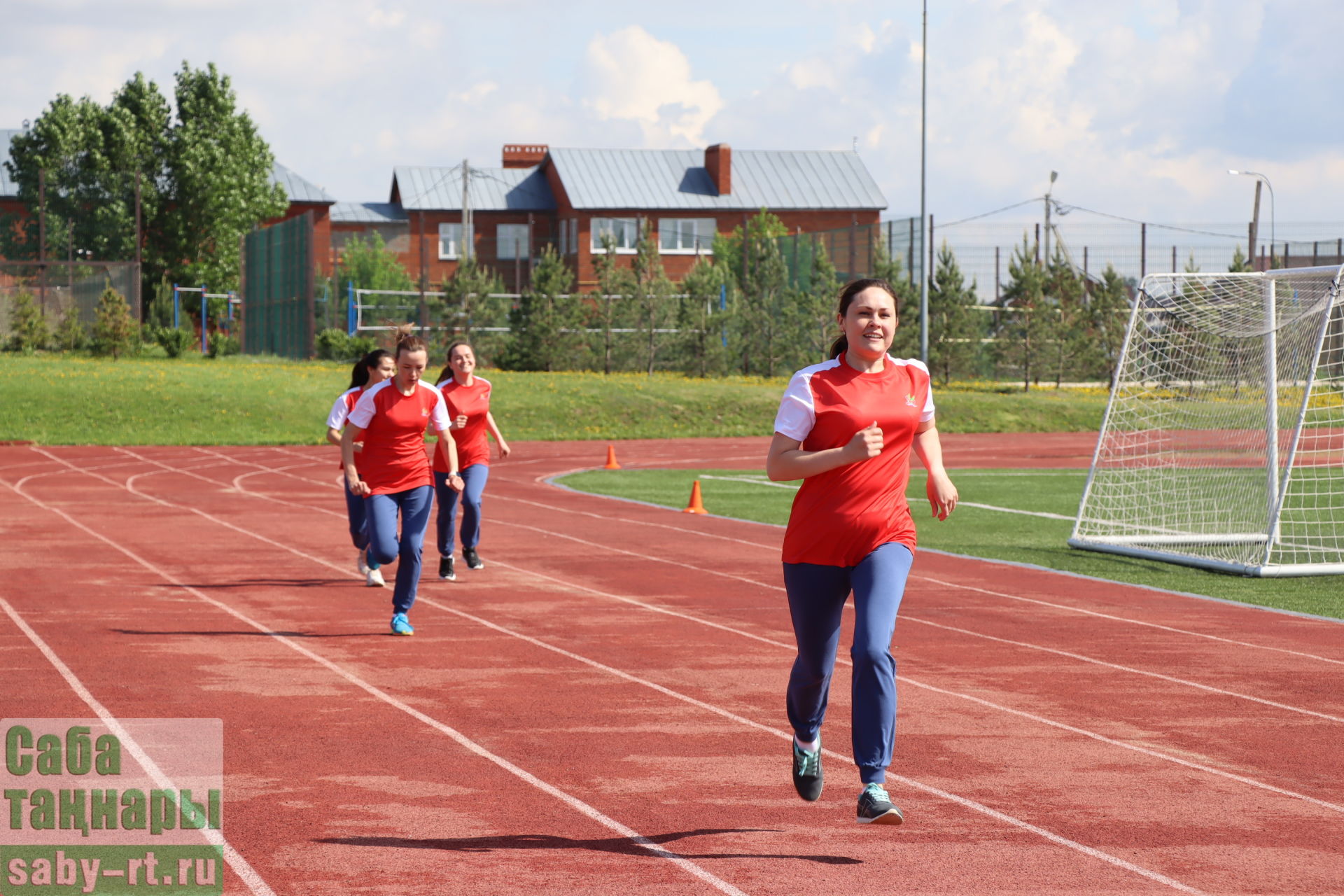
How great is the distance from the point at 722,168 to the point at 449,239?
13.5 meters

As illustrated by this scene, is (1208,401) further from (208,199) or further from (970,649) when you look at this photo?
(208,199)

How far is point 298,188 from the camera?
78.2 m

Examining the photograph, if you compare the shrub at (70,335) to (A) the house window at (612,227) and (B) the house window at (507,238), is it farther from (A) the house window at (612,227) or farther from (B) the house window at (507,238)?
(B) the house window at (507,238)

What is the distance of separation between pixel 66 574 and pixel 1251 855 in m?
10.6

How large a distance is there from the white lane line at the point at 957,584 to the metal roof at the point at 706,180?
172 feet

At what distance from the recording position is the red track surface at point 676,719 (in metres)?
5.53

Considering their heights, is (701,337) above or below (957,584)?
above

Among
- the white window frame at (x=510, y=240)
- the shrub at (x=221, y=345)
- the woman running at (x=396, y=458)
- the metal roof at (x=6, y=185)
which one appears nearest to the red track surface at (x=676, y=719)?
the woman running at (x=396, y=458)

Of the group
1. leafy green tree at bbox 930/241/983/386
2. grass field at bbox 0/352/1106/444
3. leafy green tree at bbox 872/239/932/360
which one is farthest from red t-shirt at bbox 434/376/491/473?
leafy green tree at bbox 930/241/983/386

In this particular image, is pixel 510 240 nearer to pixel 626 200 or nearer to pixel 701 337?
pixel 626 200

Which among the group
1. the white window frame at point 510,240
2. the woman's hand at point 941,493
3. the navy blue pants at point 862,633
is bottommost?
the navy blue pants at point 862,633

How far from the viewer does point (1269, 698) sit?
337 inches

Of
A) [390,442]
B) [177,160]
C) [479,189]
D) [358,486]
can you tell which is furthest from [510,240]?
[358,486]

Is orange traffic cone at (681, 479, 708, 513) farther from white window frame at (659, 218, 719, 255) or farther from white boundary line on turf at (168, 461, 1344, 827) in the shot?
white window frame at (659, 218, 719, 255)
